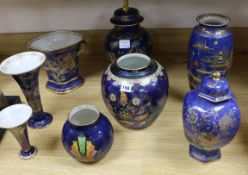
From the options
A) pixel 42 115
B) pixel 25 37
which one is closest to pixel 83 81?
pixel 42 115

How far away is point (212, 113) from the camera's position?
2.26 ft

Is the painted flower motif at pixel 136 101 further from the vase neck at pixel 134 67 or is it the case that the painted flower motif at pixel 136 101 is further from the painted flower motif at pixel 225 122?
the painted flower motif at pixel 225 122

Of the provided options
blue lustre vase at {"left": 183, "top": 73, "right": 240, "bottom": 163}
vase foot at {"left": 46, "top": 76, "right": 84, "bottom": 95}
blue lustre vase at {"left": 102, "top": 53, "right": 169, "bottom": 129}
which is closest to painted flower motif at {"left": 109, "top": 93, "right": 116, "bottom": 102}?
blue lustre vase at {"left": 102, "top": 53, "right": 169, "bottom": 129}

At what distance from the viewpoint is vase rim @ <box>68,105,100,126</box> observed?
828 millimetres

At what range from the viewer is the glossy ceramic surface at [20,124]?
789 millimetres

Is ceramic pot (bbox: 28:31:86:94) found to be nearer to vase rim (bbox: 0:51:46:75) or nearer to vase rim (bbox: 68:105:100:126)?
vase rim (bbox: 0:51:46:75)

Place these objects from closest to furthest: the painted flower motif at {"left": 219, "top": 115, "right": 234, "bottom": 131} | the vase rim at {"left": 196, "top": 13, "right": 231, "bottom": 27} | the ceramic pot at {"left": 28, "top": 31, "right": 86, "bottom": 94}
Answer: the painted flower motif at {"left": 219, "top": 115, "right": 234, "bottom": 131}
the vase rim at {"left": 196, "top": 13, "right": 231, "bottom": 27}
the ceramic pot at {"left": 28, "top": 31, "right": 86, "bottom": 94}

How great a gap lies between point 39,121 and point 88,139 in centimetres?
26

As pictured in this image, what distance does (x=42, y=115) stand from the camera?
0.97 metres

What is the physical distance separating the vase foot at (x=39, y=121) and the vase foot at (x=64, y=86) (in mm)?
149

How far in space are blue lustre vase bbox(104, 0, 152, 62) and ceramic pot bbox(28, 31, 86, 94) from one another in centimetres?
11

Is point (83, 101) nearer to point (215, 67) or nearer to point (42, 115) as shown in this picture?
point (42, 115)

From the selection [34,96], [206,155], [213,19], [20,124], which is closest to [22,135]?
[20,124]

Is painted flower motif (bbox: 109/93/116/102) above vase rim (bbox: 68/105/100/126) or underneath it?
above
